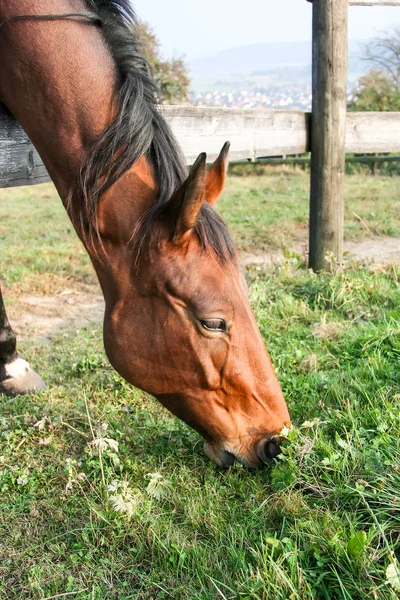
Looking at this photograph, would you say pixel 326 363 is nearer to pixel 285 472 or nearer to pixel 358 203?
pixel 285 472

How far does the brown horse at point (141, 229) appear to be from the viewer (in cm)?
205

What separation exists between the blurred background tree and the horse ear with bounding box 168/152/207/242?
15.9 meters

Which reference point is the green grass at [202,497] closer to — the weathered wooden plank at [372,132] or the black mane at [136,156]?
the black mane at [136,156]

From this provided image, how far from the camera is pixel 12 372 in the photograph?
322cm

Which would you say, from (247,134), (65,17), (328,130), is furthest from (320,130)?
(65,17)

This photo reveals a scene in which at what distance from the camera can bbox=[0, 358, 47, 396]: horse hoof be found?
10.5ft

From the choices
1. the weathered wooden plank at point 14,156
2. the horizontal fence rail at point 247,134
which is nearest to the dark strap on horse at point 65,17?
the weathered wooden plank at point 14,156

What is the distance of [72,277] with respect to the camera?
18.4 ft

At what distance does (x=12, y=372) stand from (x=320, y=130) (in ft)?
10.2

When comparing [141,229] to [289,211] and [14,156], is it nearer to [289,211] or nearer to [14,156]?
[14,156]

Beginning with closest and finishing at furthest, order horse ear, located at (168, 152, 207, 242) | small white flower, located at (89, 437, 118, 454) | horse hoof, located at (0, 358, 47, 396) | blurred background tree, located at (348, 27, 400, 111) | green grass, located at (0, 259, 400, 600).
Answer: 1. green grass, located at (0, 259, 400, 600)
2. horse ear, located at (168, 152, 207, 242)
3. small white flower, located at (89, 437, 118, 454)
4. horse hoof, located at (0, 358, 47, 396)
5. blurred background tree, located at (348, 27, 400, 111)

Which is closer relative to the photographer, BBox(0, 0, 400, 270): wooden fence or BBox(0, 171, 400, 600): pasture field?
BBox(0, 171, 400, 600): pasture field

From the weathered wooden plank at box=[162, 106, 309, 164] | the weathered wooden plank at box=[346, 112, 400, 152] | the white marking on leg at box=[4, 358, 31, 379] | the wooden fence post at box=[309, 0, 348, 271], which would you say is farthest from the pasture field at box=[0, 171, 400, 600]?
the weathered wooden plank at box=[346, 112, 400, 152]

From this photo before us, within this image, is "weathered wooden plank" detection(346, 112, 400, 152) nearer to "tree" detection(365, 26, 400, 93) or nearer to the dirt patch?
the dirt patch
